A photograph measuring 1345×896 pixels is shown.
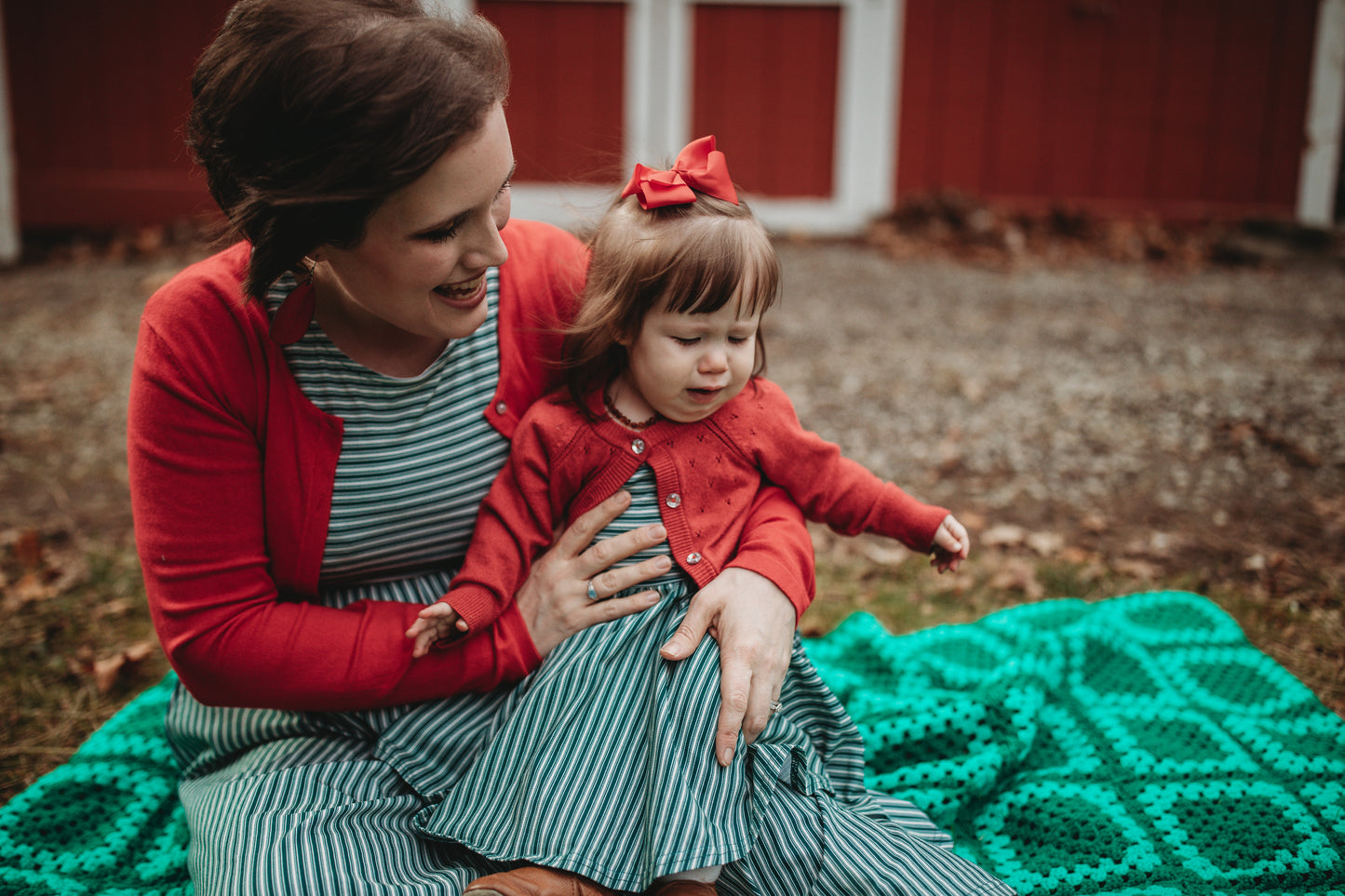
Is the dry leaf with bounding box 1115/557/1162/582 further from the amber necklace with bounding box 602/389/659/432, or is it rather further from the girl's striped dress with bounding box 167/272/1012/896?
the amber necklace with bounding box 602/389/659/432

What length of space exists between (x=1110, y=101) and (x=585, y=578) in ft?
24.8

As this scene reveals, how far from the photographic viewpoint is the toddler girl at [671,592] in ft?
5.31

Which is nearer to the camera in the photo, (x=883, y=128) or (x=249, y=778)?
(x=249, y=778)

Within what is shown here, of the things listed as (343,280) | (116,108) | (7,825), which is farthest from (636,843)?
(116,108)

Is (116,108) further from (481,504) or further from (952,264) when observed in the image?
(481,504)

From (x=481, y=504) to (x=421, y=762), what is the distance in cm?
46

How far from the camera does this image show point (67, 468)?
4270 millimetres

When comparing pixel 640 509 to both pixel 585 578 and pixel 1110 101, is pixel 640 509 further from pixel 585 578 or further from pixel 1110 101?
pixel 1110 101

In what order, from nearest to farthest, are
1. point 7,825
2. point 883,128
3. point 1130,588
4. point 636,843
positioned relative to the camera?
point 636,843, point 7,825, point 1130,588, point 883,128

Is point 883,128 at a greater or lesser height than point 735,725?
greater

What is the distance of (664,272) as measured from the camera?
176cm

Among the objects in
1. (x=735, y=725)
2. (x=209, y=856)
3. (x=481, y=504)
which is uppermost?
(x=481, y=504)

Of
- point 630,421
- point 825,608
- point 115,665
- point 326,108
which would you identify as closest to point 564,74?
point 825,608

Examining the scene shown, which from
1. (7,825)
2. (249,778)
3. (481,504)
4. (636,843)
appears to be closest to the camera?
(636,843)
